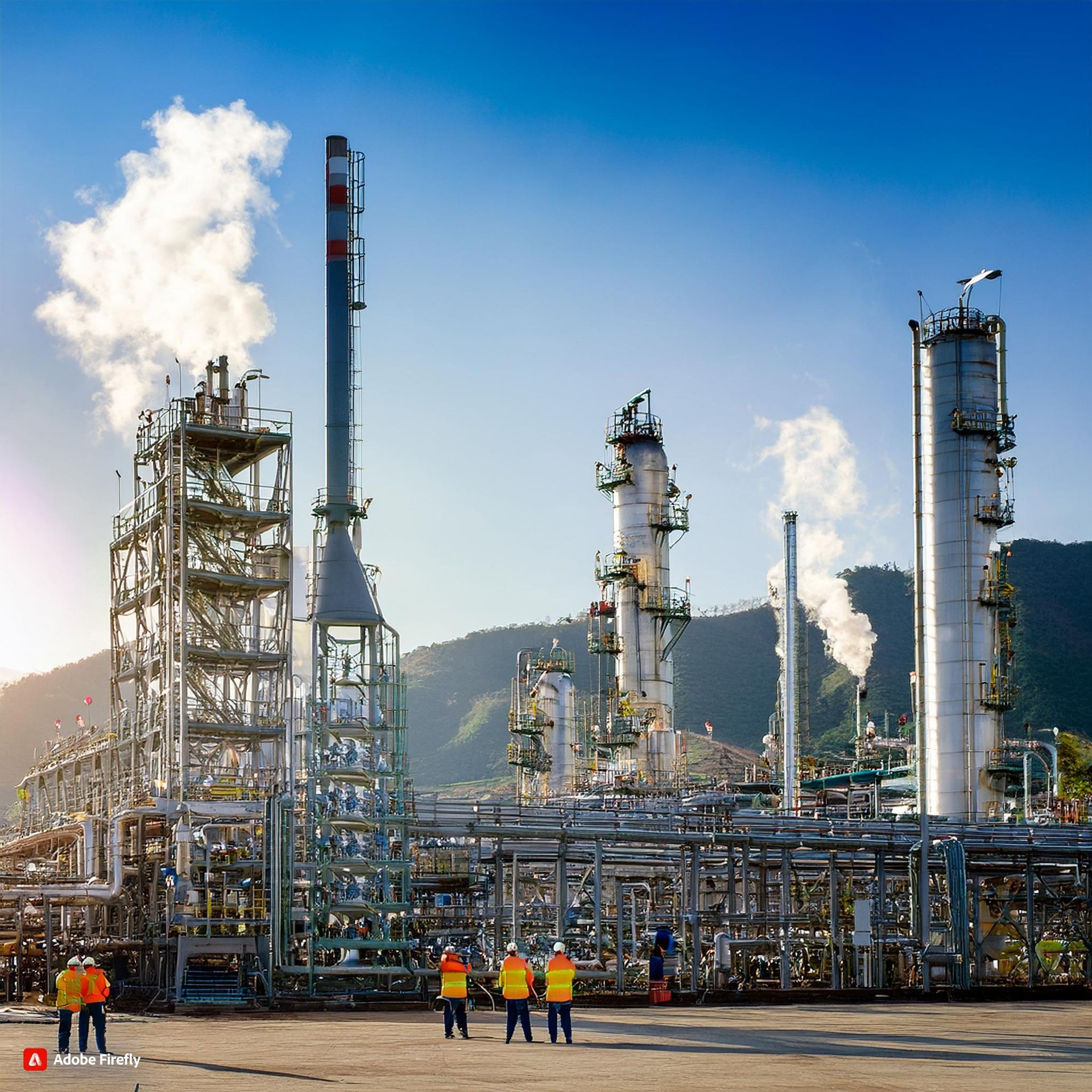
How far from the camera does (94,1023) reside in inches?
973

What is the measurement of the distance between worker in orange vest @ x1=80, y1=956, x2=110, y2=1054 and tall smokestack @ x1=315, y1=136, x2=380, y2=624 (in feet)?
76.4

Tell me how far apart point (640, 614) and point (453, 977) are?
45743 mm

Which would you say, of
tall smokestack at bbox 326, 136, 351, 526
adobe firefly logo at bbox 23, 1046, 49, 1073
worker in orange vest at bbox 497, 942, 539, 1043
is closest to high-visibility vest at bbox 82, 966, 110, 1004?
adobe firefly logo at bbox 23, 1046, 49, 1073

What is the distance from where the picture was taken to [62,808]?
6931 centimetres

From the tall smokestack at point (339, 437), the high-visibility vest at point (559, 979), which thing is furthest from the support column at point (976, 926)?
the high-visibility vest at point (559, 979)

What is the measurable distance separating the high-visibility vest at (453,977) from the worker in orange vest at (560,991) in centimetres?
179

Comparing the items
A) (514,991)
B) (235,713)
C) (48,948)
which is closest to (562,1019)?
(514,991)

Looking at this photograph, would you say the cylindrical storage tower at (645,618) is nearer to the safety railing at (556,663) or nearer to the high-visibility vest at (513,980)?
the safety railing at (556,663)

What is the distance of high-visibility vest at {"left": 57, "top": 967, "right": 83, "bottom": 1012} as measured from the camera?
80.7ft

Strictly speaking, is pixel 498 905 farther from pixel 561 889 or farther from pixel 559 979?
pixel 559 979

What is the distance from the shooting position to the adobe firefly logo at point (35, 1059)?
75.8 ft

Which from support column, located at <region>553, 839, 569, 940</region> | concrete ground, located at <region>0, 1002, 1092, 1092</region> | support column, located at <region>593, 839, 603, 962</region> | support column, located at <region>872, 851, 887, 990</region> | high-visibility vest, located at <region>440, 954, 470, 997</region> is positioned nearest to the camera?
concrete ground, located at <region>0, 1002, 1092, 1092</region>

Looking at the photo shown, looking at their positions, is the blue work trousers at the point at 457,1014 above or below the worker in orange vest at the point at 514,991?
below

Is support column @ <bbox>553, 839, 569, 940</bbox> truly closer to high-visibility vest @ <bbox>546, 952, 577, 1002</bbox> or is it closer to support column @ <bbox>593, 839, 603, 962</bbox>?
support column @ <bbox>593, 839, 603, 962</bbox>
